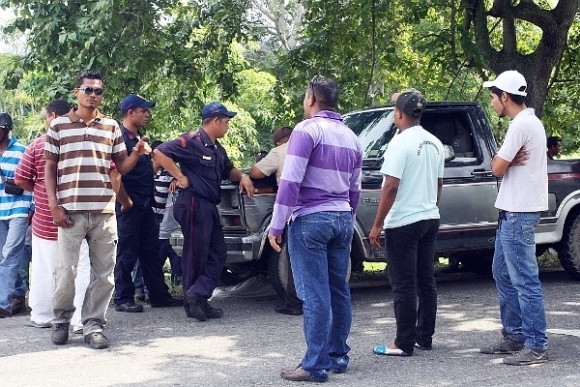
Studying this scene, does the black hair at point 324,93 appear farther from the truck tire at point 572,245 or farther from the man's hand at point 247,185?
the truck tire at point 572,245

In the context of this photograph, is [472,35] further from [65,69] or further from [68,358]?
[68,358]

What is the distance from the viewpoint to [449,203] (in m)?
9.25

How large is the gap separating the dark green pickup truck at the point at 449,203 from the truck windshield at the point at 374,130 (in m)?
0.01

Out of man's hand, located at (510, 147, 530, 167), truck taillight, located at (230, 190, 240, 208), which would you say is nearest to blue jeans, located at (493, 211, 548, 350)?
man's hand, located at (510, 147, 530, 167)

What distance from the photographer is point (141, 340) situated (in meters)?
7.39

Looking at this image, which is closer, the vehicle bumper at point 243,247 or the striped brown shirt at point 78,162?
the striped brown shirt at point 78,162

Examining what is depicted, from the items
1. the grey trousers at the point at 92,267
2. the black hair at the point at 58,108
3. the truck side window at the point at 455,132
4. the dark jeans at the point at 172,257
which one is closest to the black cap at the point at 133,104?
the black hair at the point at 58,108

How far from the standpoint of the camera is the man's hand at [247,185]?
8328mm

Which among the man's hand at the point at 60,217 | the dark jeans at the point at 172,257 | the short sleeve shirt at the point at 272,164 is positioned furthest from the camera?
the dark jeans at the point at 172,257

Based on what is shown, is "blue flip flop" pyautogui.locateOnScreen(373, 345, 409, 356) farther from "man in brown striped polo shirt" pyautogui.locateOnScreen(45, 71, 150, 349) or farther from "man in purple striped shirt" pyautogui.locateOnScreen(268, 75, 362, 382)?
"man in brown striped polo shirt" pyautogui.locateOnScreen(45, 71, 150, 349)

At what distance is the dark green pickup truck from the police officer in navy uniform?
13.1 inches

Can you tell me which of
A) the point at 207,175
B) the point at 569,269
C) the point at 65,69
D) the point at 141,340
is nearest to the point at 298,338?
the point at 141,340

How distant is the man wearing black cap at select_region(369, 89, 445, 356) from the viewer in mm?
6461

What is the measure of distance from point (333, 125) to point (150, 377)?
6.80 ft
